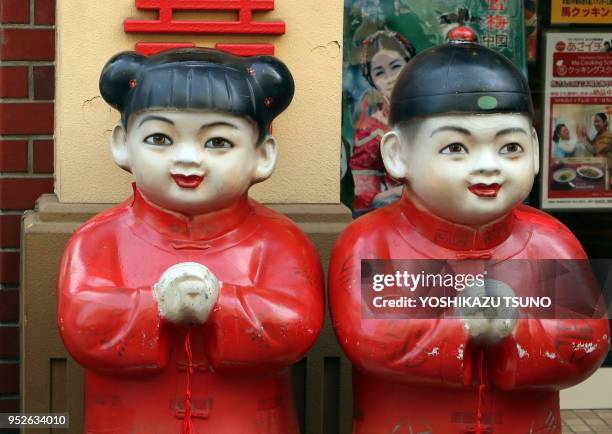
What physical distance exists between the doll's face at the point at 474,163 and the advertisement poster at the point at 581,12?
184 cm

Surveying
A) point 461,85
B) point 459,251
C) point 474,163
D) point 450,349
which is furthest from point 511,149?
point 450,349

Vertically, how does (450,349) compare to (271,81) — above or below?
below

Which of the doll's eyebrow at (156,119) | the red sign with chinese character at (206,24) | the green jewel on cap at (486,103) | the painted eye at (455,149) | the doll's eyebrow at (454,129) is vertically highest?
the red sign with chinese character at (206,24)

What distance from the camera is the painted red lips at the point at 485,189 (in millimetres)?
3594

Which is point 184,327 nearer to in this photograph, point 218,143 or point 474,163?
point 218,143

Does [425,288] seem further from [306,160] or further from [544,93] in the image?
[544,93]

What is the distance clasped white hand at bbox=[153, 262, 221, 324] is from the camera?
134 inches

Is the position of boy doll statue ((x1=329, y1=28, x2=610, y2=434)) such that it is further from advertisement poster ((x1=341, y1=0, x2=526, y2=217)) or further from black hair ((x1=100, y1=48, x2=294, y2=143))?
advertisement poster ((x1=341, y1=0, x2=526, y2=217))

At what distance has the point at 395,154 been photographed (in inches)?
149

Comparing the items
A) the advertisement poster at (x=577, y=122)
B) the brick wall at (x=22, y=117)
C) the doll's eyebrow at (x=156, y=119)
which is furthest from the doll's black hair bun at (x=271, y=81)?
the advertisement poster at (x=577, y=122)

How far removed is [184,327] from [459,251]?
0.86 m

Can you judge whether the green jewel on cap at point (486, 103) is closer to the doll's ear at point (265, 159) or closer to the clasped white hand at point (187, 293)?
the doll's ear at point (265, 159)

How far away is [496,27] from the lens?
523cm

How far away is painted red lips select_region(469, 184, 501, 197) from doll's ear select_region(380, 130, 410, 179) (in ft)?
0.84
